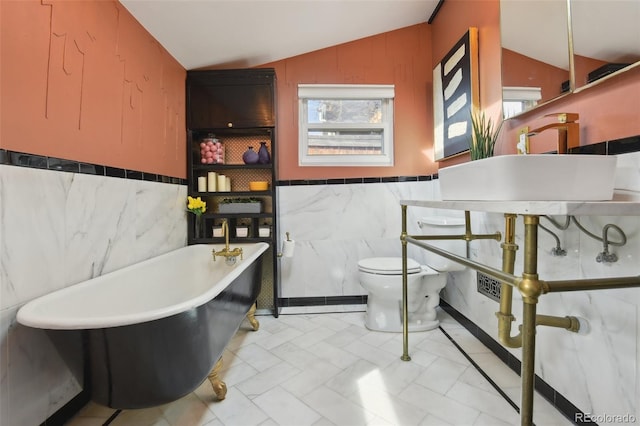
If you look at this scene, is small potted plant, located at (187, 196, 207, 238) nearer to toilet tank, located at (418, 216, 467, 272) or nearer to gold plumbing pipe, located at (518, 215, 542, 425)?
toilet tank, located at (418, 216, 467, 272)

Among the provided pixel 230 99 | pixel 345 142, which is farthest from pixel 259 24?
pixel 345 142

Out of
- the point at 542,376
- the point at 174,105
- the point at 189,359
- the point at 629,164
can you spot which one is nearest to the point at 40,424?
the point at 189,359

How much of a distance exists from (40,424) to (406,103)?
307 centimetres

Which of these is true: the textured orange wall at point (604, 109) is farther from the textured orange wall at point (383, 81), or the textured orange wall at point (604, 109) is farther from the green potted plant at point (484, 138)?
the textured orange wall at point (383, 81)

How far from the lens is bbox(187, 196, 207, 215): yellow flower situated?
7.54 ft

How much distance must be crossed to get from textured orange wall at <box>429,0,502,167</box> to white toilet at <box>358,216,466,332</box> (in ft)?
2.13

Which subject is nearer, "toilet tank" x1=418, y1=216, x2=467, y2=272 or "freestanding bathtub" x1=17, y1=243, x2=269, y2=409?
"freestanding bathtub" x1=17, y1=243, x2=269, y2=409

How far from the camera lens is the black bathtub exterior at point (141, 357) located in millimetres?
908

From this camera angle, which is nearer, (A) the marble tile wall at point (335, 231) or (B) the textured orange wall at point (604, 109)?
(B) the textured orange wall at point (604, 109)

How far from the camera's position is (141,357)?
3.05 ft

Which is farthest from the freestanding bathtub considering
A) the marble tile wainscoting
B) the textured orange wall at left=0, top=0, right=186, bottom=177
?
the marble tile wainscoting

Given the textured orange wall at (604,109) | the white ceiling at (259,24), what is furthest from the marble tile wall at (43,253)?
the textured orange wall at (604,109)

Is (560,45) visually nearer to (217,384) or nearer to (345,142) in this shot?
(345,142)

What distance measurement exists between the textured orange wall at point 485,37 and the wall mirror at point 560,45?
0.11 metres
